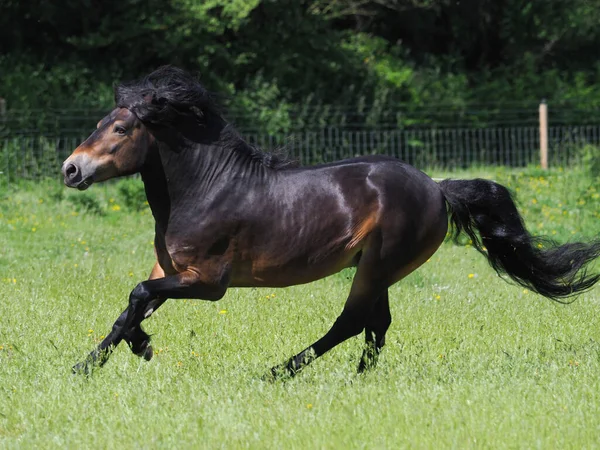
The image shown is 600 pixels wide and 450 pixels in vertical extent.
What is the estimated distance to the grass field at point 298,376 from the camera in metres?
5.27

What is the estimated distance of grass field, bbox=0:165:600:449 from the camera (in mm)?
5266

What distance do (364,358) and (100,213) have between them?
31.5ft

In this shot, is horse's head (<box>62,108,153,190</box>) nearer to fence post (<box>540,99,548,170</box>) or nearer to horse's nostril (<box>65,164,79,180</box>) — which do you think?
horse's nostril (<box>65,164,79,180</box>)

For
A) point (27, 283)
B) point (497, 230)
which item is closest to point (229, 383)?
point (497, 230)

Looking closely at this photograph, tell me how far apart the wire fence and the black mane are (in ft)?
38.5

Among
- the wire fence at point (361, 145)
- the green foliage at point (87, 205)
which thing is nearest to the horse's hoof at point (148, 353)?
the green foliage at point (87, 205)

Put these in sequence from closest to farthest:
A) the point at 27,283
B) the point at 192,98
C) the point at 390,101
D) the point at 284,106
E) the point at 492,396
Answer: the point at 492,396
the point at 192,98
the point at 27,283
the point at 284,106
the point at 390,101

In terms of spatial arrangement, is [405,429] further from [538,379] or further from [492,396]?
[538,379]

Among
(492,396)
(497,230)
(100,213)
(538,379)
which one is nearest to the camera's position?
(492,396)

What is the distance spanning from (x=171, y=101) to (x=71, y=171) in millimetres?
748

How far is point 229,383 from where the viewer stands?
6488 millimetres

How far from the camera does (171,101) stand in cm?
675

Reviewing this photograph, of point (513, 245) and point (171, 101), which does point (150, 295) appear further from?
point (513, 245)

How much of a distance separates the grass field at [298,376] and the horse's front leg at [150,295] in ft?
0.43
